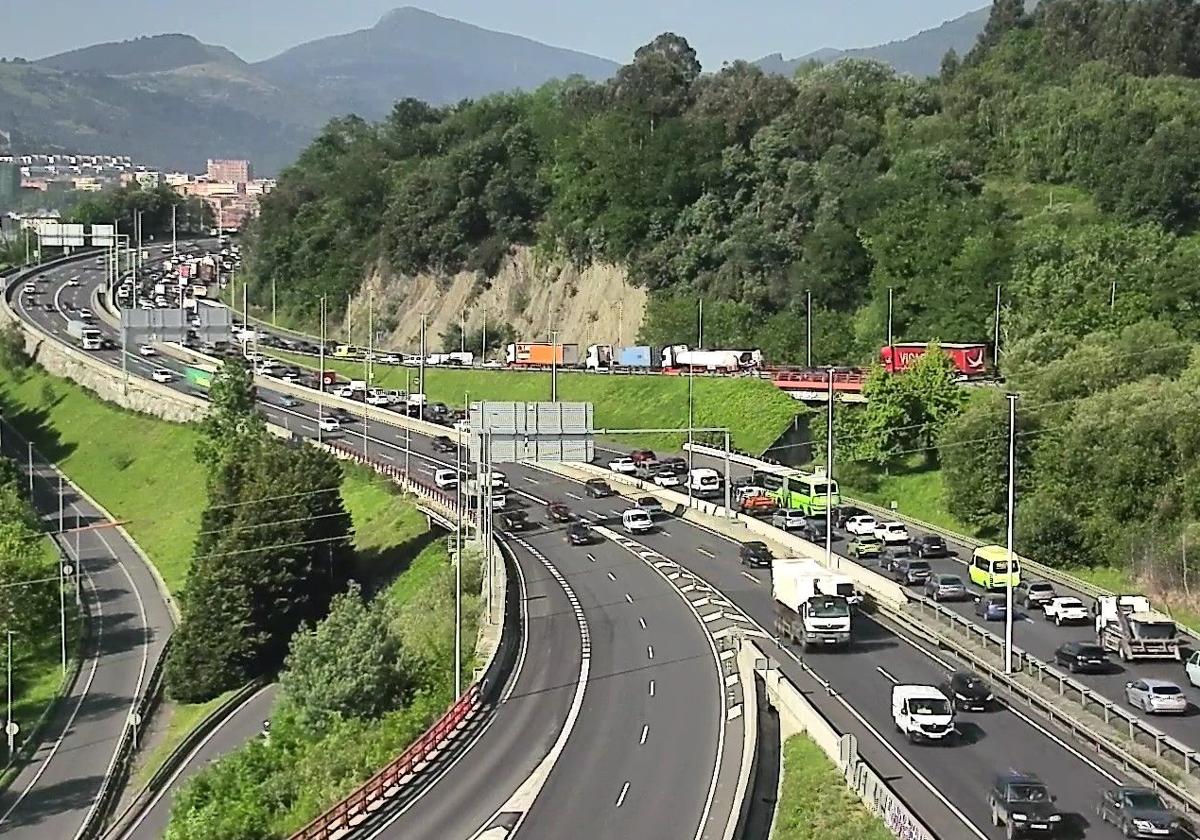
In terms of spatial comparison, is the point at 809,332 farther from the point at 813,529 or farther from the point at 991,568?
the point at 991,568

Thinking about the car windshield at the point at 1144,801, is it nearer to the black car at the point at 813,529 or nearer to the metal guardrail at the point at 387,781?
the metal guardrail at the point at 387,781

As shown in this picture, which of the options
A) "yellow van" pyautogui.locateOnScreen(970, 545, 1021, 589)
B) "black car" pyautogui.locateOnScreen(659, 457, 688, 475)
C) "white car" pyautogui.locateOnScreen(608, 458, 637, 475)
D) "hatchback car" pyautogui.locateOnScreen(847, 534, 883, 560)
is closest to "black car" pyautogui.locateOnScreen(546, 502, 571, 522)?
"black car" pyautogui.locateOnScreen(659, 457, 688, 475)

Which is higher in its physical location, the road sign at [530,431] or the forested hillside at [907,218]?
the forested hillside at [907,218]

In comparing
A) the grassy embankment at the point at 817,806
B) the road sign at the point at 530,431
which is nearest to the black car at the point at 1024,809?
the grassy embankment at the point at 817,806

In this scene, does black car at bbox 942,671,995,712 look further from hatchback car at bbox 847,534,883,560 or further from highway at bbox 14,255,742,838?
hatchback car at bbox 847,534,883,560

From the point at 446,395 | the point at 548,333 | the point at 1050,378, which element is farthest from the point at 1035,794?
the point at 548,333

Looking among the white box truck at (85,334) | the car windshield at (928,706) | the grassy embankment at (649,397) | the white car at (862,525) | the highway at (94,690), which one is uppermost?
the white box truck at (85,334)

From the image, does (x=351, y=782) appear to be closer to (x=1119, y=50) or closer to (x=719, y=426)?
(x=719, y=426)

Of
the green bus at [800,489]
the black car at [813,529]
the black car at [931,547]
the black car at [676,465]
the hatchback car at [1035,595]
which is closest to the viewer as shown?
the hatchback car at [1035,595]
